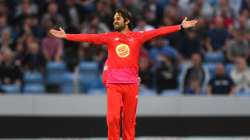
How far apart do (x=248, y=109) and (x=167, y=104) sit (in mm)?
1520

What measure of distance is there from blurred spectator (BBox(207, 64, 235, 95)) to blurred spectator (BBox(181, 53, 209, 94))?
0.19m

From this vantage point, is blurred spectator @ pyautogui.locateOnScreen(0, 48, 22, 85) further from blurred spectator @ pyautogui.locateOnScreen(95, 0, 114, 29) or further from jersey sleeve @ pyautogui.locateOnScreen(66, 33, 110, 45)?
jersey sleeve @ pyautogui.locateOnScreen(66, 33, 110, 45)

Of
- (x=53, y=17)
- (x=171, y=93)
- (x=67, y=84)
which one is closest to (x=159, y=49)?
(x=171, y=93)

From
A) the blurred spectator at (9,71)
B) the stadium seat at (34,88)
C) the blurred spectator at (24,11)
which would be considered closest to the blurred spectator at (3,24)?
the blurred spectator at (24,11)

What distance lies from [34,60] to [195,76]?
3371mm

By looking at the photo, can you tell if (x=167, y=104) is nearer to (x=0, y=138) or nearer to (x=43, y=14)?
(x=0, y=138)

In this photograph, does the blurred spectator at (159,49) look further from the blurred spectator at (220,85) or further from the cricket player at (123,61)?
the cricket player at (123,61)

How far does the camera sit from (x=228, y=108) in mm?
14336

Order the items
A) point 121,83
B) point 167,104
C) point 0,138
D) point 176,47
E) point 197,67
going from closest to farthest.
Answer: point 121,83 → point 0,138 → point 167,104 → point 197,67 → point 176,47

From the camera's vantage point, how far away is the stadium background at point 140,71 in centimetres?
1392

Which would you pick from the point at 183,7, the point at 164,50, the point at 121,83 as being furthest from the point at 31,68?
the point at 121,83

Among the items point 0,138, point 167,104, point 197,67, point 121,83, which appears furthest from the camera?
point 197,67

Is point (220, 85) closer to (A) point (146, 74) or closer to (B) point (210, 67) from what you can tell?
(B) point (210, 67)

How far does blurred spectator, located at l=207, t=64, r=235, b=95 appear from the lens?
15.7m
